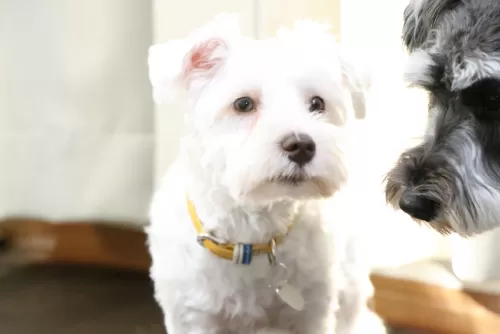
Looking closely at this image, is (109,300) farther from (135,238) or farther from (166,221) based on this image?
(166,221)

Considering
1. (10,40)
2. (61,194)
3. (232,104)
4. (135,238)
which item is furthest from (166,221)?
(10,40)

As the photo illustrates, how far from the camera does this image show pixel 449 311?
163 centimetres

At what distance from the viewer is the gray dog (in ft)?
3.34

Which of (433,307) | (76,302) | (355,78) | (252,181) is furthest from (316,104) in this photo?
(76,302)

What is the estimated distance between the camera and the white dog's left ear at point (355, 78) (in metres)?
1.13

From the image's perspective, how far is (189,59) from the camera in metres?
1.09

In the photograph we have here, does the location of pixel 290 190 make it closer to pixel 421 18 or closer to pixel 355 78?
pixel 355 78

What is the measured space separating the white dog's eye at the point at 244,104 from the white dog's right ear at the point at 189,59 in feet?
0.26

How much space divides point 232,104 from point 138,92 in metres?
0.93

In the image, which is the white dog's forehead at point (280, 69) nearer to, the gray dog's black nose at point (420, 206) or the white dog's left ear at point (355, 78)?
the white dog's left ear at point (355, 78)

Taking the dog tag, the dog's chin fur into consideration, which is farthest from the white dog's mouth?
the dog tag

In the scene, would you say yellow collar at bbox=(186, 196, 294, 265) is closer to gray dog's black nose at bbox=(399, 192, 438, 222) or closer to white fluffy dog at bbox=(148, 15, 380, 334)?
white fluffy dog at bbox=(148, 15, 380, 334)

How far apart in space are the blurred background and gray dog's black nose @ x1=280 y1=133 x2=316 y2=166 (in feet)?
1.45

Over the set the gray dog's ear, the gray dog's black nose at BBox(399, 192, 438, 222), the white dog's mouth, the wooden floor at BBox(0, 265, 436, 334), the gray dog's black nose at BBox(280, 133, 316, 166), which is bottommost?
the wooden floor at BBox(0, 265, 436, 334)
